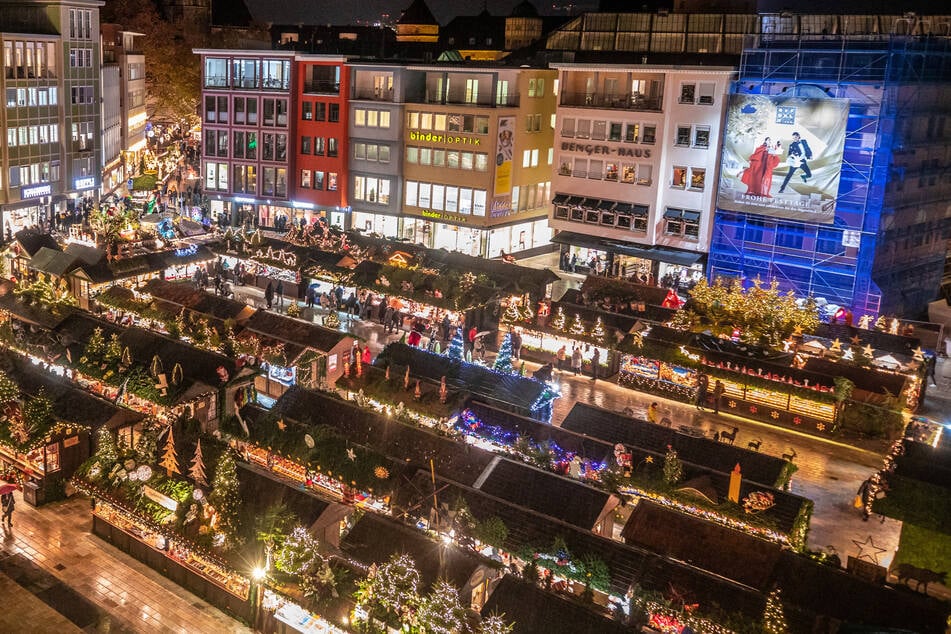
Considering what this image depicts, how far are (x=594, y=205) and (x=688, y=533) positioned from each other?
3443 centimetres

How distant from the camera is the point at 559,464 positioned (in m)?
23.2

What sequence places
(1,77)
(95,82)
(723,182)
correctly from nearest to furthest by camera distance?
(723,182) < (1,77) < (95,82)

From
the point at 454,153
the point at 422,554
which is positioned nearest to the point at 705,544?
the point at 422,554

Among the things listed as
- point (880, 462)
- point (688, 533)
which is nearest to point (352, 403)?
point (688, 533)

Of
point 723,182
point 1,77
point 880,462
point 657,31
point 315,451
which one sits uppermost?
point 657,31

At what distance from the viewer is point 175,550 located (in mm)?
18578

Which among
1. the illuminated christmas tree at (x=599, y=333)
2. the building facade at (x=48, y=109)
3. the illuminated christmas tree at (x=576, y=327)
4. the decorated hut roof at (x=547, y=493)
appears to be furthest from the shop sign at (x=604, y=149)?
the decorated hut roof at (x=547, y=493)

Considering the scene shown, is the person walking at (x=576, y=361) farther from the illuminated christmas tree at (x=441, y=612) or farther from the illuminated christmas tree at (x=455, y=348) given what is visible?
the illuminated christmas tree at (x=441, y=612)

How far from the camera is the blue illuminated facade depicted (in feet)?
136

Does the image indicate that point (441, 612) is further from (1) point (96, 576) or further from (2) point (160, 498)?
(1) point (96, 576)

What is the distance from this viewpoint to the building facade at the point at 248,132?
59.0m

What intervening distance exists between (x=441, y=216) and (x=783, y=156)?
68.6 ft

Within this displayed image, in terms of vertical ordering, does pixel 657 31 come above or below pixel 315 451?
above

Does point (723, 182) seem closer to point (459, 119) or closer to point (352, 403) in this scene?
point (459, 119)
